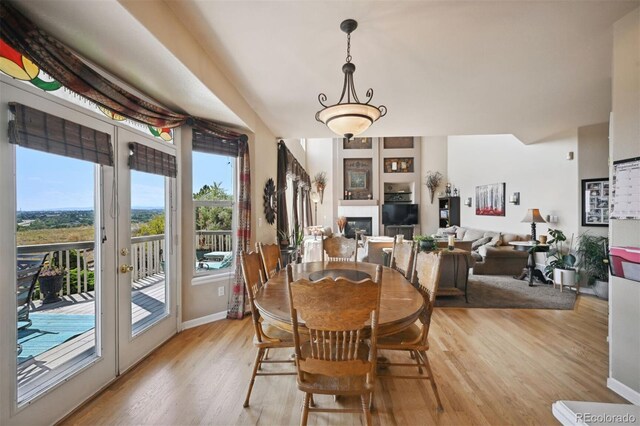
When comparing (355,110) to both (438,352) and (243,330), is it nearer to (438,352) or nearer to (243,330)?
(438,352)

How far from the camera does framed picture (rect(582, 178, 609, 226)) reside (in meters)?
4.16

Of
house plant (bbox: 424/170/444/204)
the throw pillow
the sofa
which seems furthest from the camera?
house plant (bbox: 424/170/444/204)

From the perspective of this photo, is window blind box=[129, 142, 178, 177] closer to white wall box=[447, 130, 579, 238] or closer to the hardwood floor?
the hardwood floor

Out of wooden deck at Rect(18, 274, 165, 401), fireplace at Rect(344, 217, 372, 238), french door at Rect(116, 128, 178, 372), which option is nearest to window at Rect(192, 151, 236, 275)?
french door at Rect(116, 128, 178, 372)

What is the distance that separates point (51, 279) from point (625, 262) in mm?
3792

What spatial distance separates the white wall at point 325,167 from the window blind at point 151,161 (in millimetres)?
7703

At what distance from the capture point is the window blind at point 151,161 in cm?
222

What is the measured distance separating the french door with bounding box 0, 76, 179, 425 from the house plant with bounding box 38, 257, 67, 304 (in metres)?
0.04

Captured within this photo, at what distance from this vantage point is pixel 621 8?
1718mm

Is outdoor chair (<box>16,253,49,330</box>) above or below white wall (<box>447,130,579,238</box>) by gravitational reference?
below

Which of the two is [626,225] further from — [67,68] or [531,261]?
[67,68]

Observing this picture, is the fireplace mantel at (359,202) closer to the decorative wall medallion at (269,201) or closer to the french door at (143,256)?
the decorative wall medallion at (269,201)

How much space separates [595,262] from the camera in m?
4.00

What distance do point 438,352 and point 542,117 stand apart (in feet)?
11.8
